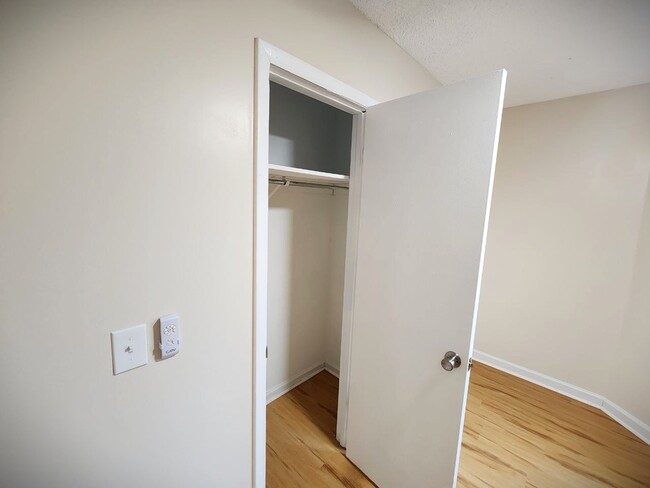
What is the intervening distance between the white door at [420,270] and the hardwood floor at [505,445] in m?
0.39

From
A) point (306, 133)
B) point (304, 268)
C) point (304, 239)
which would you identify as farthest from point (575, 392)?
point (306, 133)

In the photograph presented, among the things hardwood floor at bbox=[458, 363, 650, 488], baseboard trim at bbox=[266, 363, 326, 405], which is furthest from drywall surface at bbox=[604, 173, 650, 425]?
baseboard trim at bbox=[266, 363, 326, 405]

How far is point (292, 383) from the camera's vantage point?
2.22 metres

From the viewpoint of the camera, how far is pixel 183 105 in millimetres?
732

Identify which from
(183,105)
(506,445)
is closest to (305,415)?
(506,445)

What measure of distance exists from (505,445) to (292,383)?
1595mm

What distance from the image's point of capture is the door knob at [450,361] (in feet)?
3.47

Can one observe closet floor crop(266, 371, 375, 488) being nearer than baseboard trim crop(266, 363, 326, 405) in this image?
Yes

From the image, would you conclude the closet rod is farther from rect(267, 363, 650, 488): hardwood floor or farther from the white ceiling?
rect(267, 363, 650, 488): hardwood floor

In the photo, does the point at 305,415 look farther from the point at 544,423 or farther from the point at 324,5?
the point at 324,5

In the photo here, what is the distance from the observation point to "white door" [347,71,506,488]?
0.99 meters

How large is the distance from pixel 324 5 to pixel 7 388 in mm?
1553

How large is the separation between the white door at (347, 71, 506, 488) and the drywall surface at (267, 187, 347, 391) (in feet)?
2.48

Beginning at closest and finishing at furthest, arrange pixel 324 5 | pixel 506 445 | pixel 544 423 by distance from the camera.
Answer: pixel 324 5 → pixel 506 445 → pixel 544 423
